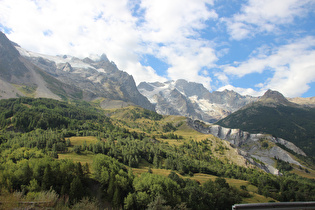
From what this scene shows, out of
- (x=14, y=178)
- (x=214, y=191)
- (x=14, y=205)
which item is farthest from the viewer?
(x=214, y=191)

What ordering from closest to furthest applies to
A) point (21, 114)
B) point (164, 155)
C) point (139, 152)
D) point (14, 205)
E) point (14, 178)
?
point (14, 205) < point (14, 178) < point (139, 152) < point (164, 155) < point (21, 114)

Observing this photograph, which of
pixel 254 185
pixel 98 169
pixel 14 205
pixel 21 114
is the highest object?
pixel 21 114

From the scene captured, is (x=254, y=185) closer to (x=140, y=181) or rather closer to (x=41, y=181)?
(x=140, y=181)

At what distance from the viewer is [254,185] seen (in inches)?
4547

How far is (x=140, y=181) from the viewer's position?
59438 millimetres

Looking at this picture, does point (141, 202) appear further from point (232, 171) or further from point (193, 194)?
point (232, 171)

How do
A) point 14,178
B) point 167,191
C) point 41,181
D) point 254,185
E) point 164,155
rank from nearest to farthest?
point 14,178
point 41,181
point 167,191
point 254,185
point 164,155

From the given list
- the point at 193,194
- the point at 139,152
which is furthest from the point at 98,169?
the point at 139,152

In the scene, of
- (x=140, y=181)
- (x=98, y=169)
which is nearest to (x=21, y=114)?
(x=98, y=169)

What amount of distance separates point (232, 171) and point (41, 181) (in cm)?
13658

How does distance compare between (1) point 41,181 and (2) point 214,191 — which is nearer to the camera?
(1) point 41,181

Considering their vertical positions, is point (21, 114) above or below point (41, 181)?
above

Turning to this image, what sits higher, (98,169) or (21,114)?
(21,114)

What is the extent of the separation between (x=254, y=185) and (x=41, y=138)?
14255cm
